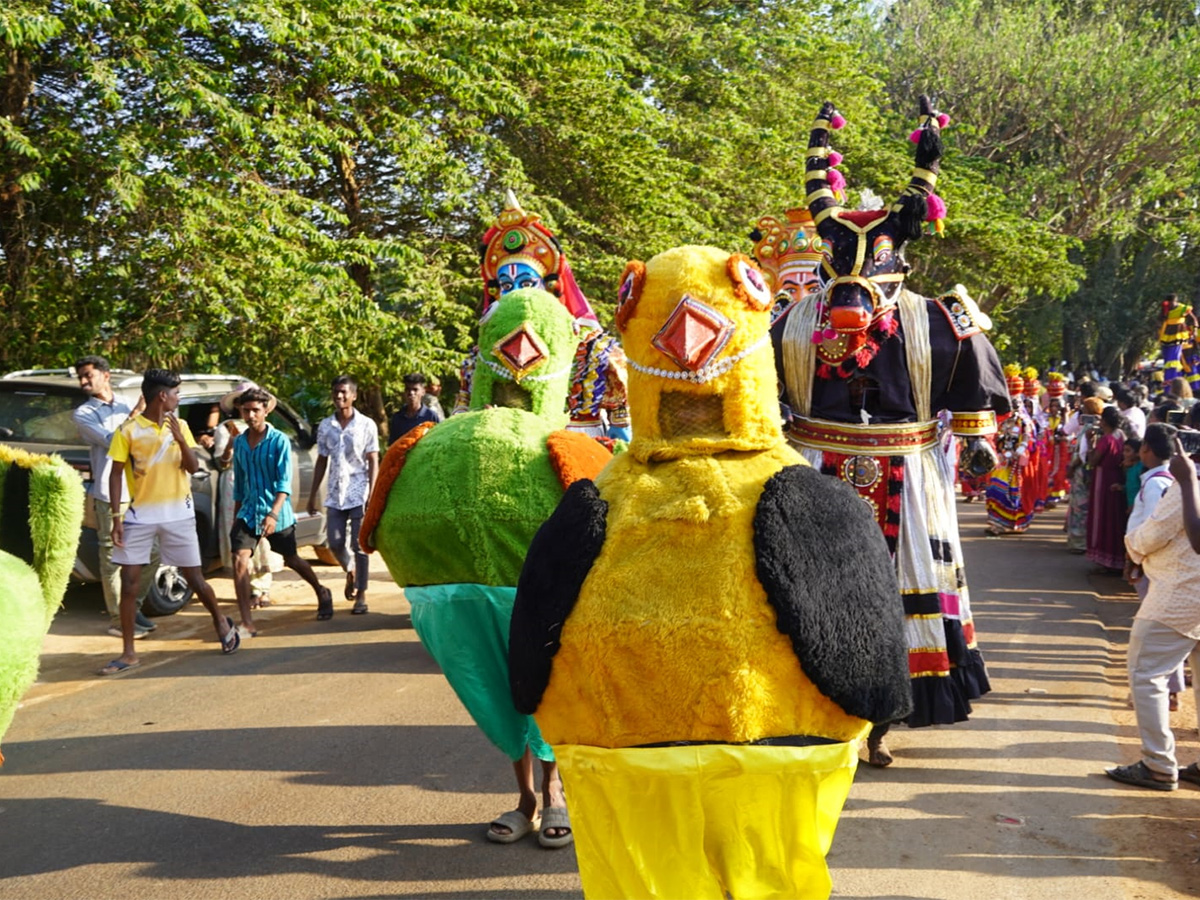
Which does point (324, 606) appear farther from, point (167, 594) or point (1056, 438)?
point (1056, 438)

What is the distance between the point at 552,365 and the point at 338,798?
85.0 inches

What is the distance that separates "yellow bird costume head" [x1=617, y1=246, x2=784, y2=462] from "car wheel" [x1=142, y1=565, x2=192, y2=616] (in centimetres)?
656

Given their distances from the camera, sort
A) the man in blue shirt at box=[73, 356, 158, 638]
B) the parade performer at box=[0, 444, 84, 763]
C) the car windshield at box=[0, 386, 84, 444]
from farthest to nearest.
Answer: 1. the car windshield at box=[0, 386, 84, 444]
2. the man in blue shirt at box=[73, 356, 158, 638]
3. the parade performer at box=[0, 444, 84, 763]

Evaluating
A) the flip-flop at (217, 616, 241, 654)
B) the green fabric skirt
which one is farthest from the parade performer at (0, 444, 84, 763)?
the flip-flop at (217, 616, 241, 654)

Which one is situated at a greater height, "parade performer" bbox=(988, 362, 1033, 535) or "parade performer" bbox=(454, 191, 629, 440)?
"parade performer" bbox=(454, 191, 629, 440)

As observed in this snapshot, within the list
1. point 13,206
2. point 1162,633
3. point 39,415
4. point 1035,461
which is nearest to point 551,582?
point 1162,633

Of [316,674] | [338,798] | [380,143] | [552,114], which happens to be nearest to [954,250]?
[552,114]

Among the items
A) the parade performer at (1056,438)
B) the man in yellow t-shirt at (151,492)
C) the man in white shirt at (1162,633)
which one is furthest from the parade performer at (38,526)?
the parade performer at (1056,438)

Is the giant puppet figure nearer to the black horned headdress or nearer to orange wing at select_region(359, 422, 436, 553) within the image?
the black horned headdress

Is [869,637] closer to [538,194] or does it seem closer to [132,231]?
[132,231]

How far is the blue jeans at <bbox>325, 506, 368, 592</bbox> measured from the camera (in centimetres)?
854

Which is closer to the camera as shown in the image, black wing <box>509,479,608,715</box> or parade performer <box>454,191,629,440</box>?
black wing <box>509,479,608,715</box>

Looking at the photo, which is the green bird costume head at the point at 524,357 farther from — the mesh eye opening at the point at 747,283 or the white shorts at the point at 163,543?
the white shorts at the point at 163,543

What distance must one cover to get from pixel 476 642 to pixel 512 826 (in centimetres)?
94
